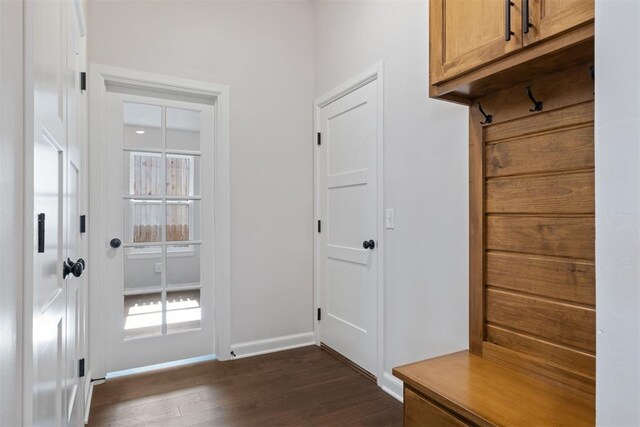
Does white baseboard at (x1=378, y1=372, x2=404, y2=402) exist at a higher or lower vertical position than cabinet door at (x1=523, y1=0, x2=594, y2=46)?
lower

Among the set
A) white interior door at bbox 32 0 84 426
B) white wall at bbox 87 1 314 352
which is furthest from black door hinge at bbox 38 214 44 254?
white wall at bbox 87 1 314 352

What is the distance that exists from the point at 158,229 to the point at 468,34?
2.44m

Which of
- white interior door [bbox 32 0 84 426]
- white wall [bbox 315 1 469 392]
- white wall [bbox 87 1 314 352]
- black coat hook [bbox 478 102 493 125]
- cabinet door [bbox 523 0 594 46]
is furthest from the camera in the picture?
white wall [bbox 87 1 314 352]

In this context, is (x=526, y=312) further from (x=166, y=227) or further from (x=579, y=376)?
(x=166, y=227)

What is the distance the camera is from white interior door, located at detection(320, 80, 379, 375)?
2.54 metres

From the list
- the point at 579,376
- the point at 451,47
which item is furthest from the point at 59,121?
the point at 579,376

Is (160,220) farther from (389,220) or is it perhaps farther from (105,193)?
(389,220)

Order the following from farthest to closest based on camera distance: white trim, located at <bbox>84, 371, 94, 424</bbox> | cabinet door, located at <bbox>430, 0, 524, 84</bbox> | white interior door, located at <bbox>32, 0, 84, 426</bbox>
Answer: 1. white trim, located at <bbox>84, 371, 94, 424</bbox>
2. cabinet door, located at <bbox>430, 0, 524, 84</bbox>
3. white interior door, located at <bbox>32, 0, 84, 426</bbox>

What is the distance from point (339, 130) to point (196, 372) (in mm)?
2158

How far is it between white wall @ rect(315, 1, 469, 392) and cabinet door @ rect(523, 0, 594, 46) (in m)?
0.67

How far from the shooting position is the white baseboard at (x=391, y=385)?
224cm

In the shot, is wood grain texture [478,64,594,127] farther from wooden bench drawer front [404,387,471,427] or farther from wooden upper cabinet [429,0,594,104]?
wooden bench drawer front [404,387,471,427]

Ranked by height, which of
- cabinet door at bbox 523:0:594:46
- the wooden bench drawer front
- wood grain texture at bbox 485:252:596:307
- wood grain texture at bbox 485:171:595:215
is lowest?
the wooden bench drawer front

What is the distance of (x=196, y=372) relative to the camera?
8.72 ft
